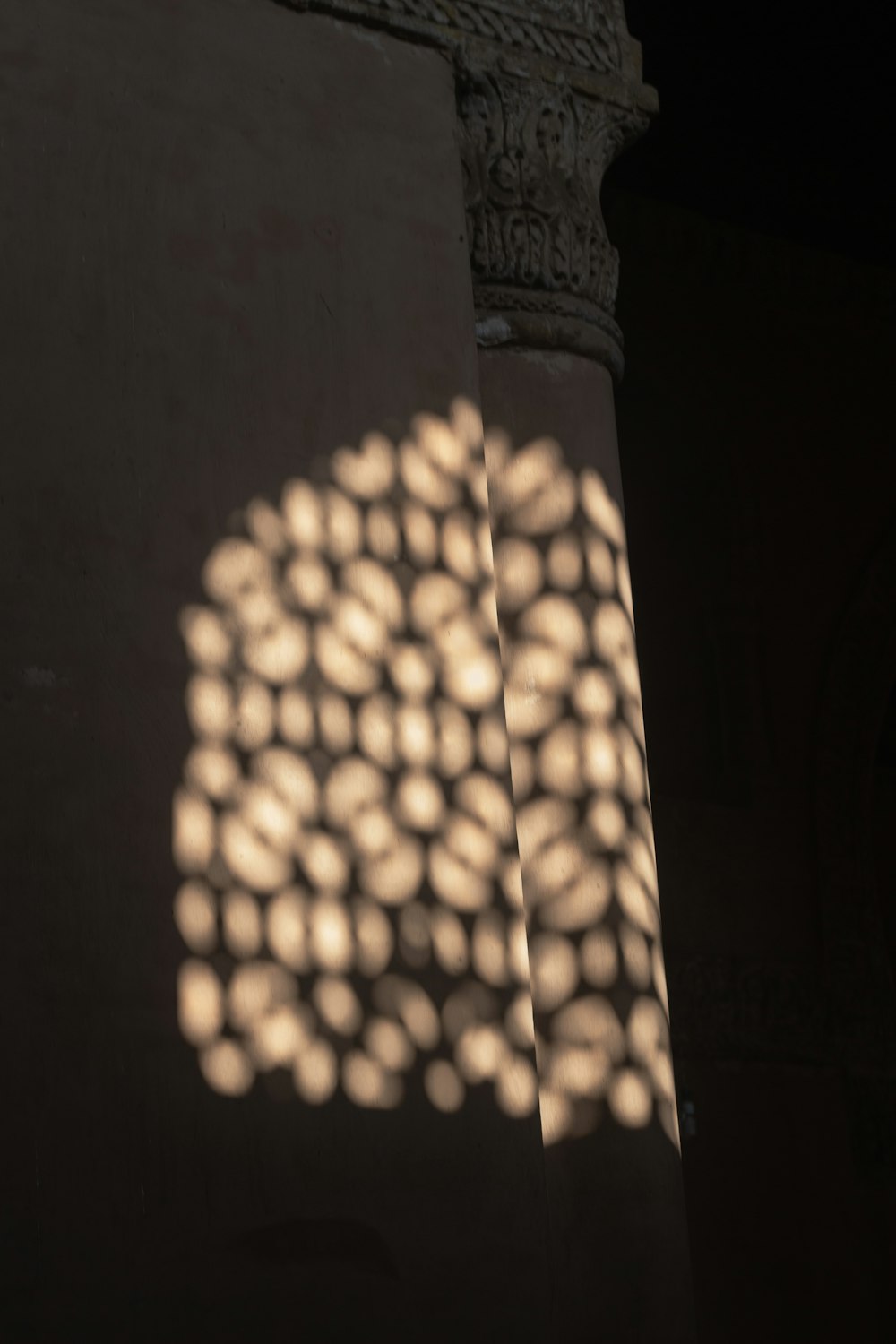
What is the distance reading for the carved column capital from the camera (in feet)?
10.1

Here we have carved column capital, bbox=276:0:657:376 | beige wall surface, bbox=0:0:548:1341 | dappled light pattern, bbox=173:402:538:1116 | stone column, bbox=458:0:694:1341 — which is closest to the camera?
beige wall surface, bbox=0:0:548:1341

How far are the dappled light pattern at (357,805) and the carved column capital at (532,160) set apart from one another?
20.4 inches

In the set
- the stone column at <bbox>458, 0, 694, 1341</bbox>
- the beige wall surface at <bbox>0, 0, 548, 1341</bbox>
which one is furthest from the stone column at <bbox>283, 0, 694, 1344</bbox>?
the beige wall surface at <bbox>0, 0, 548, 1341</bbox>

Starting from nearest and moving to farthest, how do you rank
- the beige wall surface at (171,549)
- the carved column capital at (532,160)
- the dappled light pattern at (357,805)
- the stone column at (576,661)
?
1. the beige wall surface at (171,549)
2. the dappled light pattern at (357,805)
3. the stone column at (576,661)
4. the carved column capital at (532,160)

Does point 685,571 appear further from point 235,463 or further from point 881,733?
point 235,463

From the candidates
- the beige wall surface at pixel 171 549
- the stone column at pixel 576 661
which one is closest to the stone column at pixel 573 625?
the stone column at pixel 576 661

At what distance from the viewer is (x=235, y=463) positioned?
2.54 meters

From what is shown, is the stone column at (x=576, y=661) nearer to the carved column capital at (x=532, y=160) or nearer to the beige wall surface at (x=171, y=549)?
the carved column capital at (x=532, y=160)

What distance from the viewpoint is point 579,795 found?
9.11 ft

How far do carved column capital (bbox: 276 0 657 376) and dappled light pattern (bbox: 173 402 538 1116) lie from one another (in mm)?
517

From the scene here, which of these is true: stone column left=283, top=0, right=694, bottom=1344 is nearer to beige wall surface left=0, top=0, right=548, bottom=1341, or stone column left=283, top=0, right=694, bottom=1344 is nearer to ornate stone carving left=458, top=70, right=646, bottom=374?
ornate stone carving left=458, top=70, right=646, bottom=374

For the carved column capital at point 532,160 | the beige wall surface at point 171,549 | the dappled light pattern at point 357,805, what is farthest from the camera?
the carved column capital at point 532,160

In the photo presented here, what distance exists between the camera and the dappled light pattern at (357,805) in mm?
2285

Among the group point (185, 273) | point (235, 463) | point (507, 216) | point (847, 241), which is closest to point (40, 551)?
point (235, 463)
